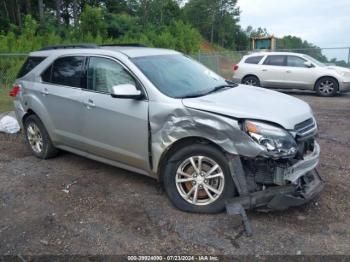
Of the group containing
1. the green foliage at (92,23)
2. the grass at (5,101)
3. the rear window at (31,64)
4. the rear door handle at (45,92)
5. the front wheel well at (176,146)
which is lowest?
the grass at (5,101)

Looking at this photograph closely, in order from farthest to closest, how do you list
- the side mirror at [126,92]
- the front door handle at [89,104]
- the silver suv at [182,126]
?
the front door handle at [89,104] < the side mirror at [126,92] < the silver suv at [182,126]

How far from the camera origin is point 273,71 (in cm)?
1401

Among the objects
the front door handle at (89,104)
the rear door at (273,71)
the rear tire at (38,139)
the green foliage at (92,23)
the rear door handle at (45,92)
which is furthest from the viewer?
the green foliage at (92,23)

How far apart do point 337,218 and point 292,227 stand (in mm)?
533

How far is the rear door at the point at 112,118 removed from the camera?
4414mm

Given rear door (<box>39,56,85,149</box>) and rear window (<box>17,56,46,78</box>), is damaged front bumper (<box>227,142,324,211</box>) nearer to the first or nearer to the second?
rear door (<box>39,56,85,149</box>)

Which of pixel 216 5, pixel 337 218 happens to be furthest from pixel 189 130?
pixel 216 5

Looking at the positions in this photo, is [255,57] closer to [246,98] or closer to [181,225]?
[246,98]

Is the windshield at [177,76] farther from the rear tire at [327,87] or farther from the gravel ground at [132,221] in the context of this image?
the rear tire at [327,87]

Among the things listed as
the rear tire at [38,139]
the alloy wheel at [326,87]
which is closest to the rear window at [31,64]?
the rear tire at [38,139]

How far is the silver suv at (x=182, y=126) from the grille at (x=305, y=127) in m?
0.01

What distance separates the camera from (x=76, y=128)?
16.9 feet

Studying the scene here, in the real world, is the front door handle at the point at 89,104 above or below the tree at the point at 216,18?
below

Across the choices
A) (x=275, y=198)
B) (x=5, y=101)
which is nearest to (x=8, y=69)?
(x=5, y=101)
